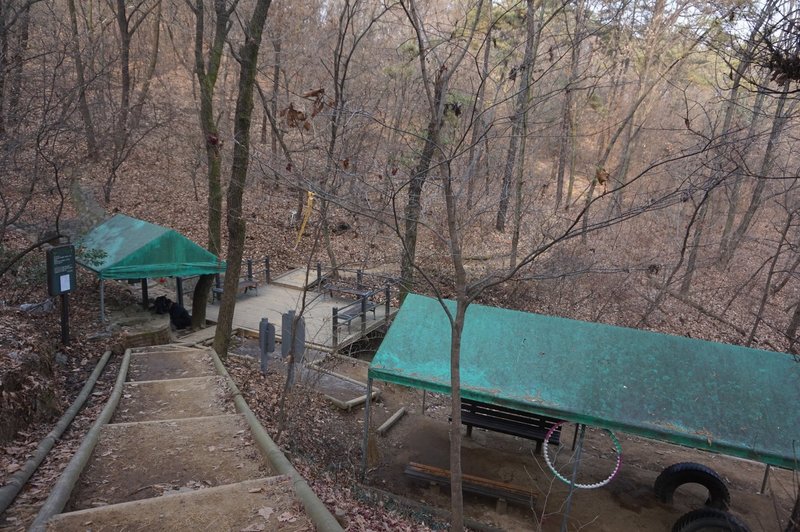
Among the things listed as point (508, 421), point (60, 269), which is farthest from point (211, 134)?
point (508, 421)

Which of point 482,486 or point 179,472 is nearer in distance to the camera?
point 179,472

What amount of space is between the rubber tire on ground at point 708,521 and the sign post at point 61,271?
32.1ft

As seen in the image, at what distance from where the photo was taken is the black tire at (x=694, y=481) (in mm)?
7391

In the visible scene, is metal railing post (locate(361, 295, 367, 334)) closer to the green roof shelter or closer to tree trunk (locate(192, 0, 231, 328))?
the green roof shelter

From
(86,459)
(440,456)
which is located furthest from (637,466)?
(86,459)

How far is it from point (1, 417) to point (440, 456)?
20.6 ft

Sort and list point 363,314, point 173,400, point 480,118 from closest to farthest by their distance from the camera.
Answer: point 480,118
point 173,400
point 363,314

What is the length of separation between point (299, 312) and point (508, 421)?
20.6 feet

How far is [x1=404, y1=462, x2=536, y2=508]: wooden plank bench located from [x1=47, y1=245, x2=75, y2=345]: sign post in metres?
6.25

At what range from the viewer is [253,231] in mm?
21266

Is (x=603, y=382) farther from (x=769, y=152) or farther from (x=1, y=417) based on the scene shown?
(x=769, y=152)

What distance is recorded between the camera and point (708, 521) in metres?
6.43

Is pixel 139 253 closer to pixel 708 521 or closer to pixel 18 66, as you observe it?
pixel 18 66

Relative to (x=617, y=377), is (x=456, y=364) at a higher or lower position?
higher
